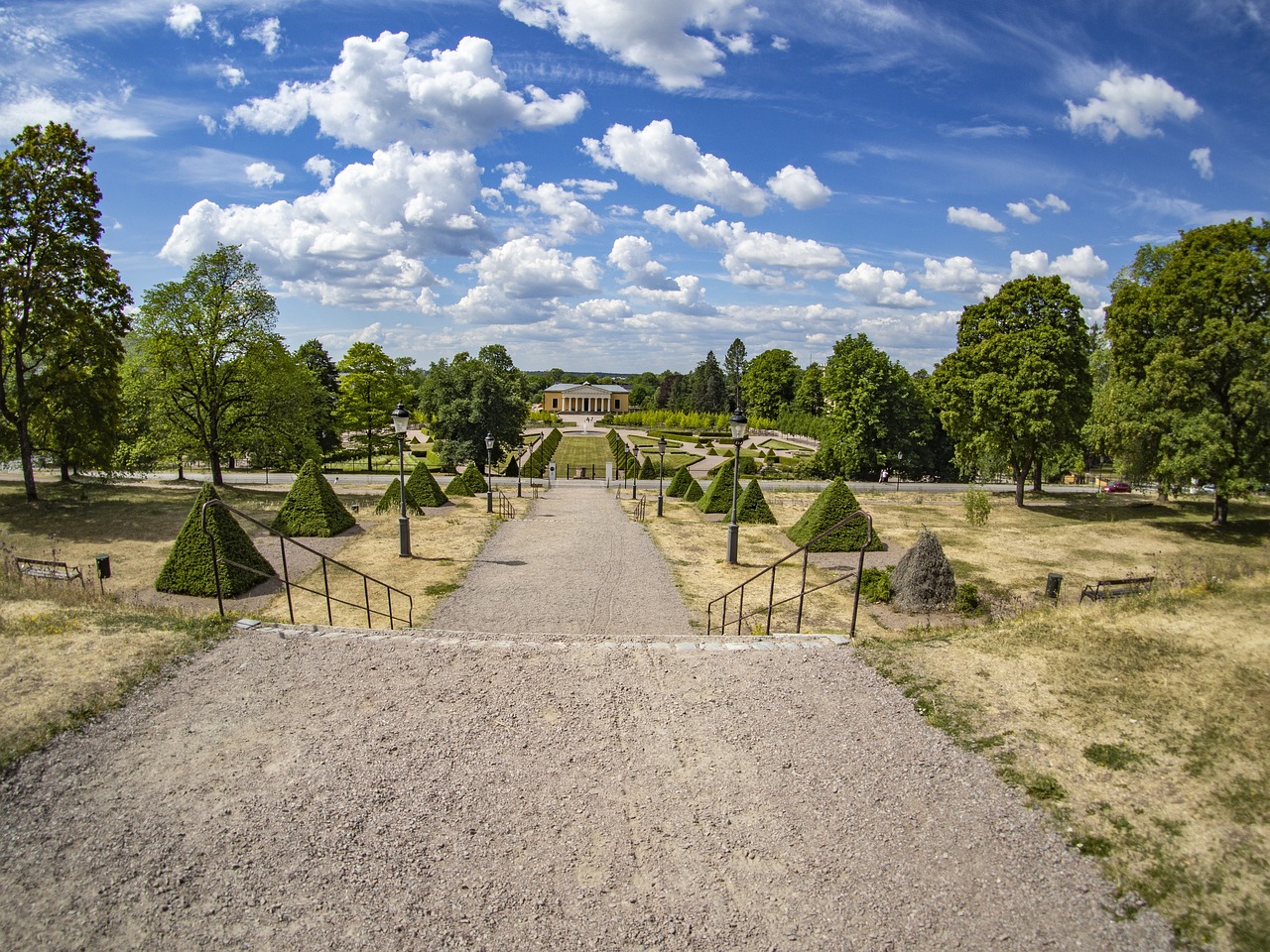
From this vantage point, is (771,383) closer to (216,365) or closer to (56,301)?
(216,365)

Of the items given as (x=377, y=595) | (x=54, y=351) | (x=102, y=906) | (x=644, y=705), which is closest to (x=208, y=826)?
(x=102, y=906)

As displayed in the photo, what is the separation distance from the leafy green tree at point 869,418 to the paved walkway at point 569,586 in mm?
24887

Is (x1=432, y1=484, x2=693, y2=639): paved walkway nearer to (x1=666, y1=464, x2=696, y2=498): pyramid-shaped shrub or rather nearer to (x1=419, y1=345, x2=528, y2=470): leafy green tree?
(x1=666, y1=464, x2=696, y2=498): pyramid-shaped shrub

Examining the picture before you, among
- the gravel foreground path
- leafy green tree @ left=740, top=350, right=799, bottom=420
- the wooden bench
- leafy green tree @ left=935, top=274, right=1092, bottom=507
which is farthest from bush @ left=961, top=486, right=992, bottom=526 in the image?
leafy green tree @ left=740, top=350, right=799, bottom=420

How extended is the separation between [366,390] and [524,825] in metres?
46.5

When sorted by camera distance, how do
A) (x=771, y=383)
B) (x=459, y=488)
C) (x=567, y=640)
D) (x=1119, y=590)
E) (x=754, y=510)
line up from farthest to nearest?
(x=771, y=383) → (x=459, y=488) → (x=754, y=510) → (x=1119, y=590) → (x=567, y=640)

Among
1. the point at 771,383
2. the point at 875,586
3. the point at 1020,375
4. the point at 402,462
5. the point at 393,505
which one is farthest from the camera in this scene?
the point at 771,383

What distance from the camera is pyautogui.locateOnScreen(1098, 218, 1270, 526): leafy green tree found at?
20.3 m

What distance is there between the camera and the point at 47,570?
15.0 meters

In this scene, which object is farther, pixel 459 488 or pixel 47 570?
pixel 459 488

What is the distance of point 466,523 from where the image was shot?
2262cm

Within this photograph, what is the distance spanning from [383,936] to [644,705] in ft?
12.0

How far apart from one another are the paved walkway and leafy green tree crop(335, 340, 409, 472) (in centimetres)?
2850

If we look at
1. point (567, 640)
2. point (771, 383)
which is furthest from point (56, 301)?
point (771, 383)
